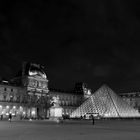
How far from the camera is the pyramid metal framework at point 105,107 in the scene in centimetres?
5316

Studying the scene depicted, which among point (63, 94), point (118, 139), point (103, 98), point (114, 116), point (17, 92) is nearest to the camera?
point (118, 139)

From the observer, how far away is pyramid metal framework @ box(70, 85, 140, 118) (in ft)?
174

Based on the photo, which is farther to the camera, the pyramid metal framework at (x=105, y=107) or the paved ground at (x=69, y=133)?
the pyramid metal framework at (x=105, y=107)

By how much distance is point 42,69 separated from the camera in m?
102

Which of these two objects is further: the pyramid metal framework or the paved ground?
the pyramid metal framework

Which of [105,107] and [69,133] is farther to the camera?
[105,107]

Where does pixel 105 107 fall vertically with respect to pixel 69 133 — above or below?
above

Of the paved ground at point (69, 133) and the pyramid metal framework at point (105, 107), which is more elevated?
the pyramid metal framework at point (105, 107)

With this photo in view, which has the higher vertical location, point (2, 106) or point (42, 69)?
point (42, 69)

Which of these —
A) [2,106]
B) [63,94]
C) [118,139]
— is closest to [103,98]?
[2,106]

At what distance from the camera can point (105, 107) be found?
54.3 metres

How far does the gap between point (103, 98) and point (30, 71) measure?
44606 millimetres

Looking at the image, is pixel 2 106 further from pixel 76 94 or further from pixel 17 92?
pixel 76 94

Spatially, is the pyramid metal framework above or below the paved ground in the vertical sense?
above
